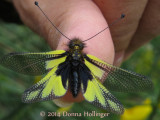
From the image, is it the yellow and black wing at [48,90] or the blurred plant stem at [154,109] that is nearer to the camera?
the yellow and black wing at [48,90]

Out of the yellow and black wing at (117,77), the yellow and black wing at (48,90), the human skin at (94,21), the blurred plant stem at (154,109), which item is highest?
the human skin at (94,21)

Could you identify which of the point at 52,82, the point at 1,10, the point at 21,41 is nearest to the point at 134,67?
the point at 21,41

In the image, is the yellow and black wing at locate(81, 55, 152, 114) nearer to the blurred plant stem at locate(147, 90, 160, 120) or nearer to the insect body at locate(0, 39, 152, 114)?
the insect body at locate(0, 39, 152, 114)

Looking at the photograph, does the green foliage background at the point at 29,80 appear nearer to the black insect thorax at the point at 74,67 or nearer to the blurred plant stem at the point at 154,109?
the blurred plant stem at the point at 154,109

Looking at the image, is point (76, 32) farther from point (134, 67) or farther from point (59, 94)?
point (134, 67)

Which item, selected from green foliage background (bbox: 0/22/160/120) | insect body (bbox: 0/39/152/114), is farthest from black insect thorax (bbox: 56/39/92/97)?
green foliage background (bbox: 0/22/160/120)

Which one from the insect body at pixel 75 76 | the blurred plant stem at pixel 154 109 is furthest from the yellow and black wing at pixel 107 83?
the blurred plant stem at pixel 154 109

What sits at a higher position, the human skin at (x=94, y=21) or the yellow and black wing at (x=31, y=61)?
the human skin at (x=94, y=21)
